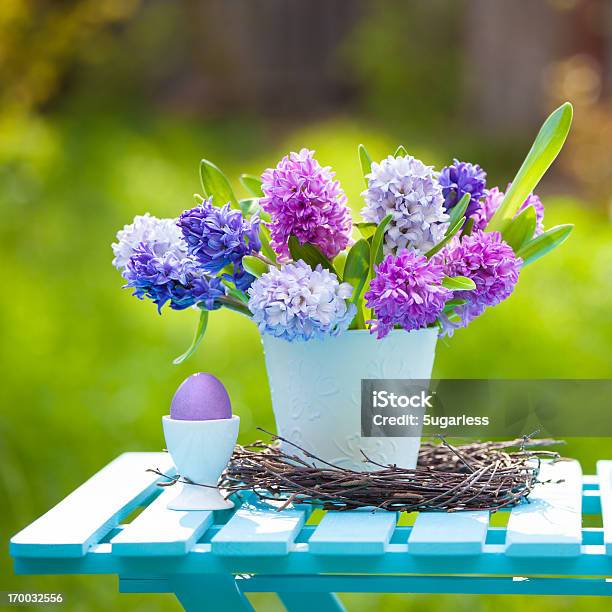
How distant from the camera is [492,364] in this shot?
11.8 ft

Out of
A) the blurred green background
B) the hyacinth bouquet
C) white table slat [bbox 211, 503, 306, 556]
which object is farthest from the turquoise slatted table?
the blurred green background

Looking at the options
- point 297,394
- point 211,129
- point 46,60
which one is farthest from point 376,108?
point 297,394

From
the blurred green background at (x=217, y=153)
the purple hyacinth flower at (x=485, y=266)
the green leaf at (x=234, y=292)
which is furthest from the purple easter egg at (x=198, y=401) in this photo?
A: the blurred green background at (x=217, y=153)

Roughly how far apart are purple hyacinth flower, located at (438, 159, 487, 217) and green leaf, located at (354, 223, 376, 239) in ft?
0.35

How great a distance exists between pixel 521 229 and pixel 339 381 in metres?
0.32

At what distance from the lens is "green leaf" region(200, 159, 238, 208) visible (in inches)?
58.6

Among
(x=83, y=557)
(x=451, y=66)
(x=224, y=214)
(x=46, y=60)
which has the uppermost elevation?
(x=451, y=66)

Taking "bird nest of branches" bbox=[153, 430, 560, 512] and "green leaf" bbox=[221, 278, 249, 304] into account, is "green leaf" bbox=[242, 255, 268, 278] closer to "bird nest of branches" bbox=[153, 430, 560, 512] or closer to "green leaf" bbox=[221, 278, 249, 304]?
"green leaf" bbox=[221, 278, 249, 304]

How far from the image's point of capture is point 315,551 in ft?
3.95

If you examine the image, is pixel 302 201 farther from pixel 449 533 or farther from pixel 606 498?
pixel 606 498

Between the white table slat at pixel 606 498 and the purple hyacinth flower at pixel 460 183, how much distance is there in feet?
1.40

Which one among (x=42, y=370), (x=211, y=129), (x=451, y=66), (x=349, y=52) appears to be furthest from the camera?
(x=349, y=52)

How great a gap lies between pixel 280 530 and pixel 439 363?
2.45 metres

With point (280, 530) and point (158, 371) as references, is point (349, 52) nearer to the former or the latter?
point (158, 371)
